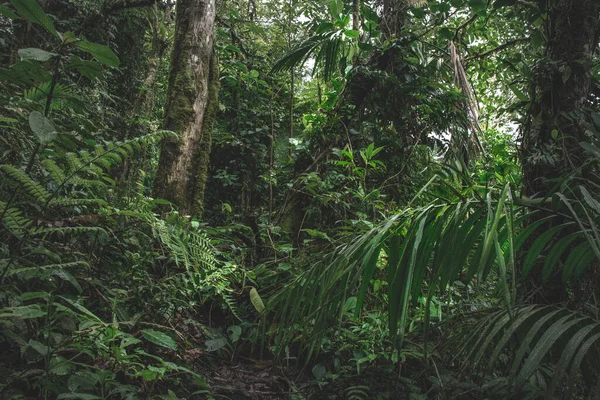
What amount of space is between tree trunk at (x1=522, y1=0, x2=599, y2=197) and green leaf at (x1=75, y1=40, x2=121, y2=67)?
183cm

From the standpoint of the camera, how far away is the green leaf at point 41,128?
1285 mm

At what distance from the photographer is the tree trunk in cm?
184

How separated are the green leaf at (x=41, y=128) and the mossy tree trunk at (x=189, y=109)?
4.84 ft

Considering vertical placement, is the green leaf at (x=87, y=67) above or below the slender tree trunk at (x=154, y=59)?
below

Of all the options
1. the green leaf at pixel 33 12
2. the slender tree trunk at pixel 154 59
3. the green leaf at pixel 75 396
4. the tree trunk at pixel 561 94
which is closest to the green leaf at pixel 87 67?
the green leaf at pixel 33 12

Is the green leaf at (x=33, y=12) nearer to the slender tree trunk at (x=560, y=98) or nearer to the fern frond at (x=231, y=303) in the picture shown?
the fern frond at (x=231, y=303)

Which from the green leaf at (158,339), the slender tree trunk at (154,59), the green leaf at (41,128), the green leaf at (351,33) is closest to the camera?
the green leaf at (41,128)

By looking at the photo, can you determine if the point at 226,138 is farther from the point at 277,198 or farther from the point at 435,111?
the point at 435,111

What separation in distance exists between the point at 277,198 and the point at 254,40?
2735mm

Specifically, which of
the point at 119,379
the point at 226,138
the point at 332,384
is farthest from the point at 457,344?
the point at 226,138

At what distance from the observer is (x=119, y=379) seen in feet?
5.19

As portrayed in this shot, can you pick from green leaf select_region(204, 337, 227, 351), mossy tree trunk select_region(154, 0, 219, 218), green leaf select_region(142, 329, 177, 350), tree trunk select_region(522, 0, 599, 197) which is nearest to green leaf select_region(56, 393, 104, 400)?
green leaf select_region(142, 329, 177, 350)

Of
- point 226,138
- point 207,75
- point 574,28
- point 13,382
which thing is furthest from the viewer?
point 226,138

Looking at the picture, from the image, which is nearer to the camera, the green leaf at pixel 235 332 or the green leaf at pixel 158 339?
the green leaf at pixel 158 339
